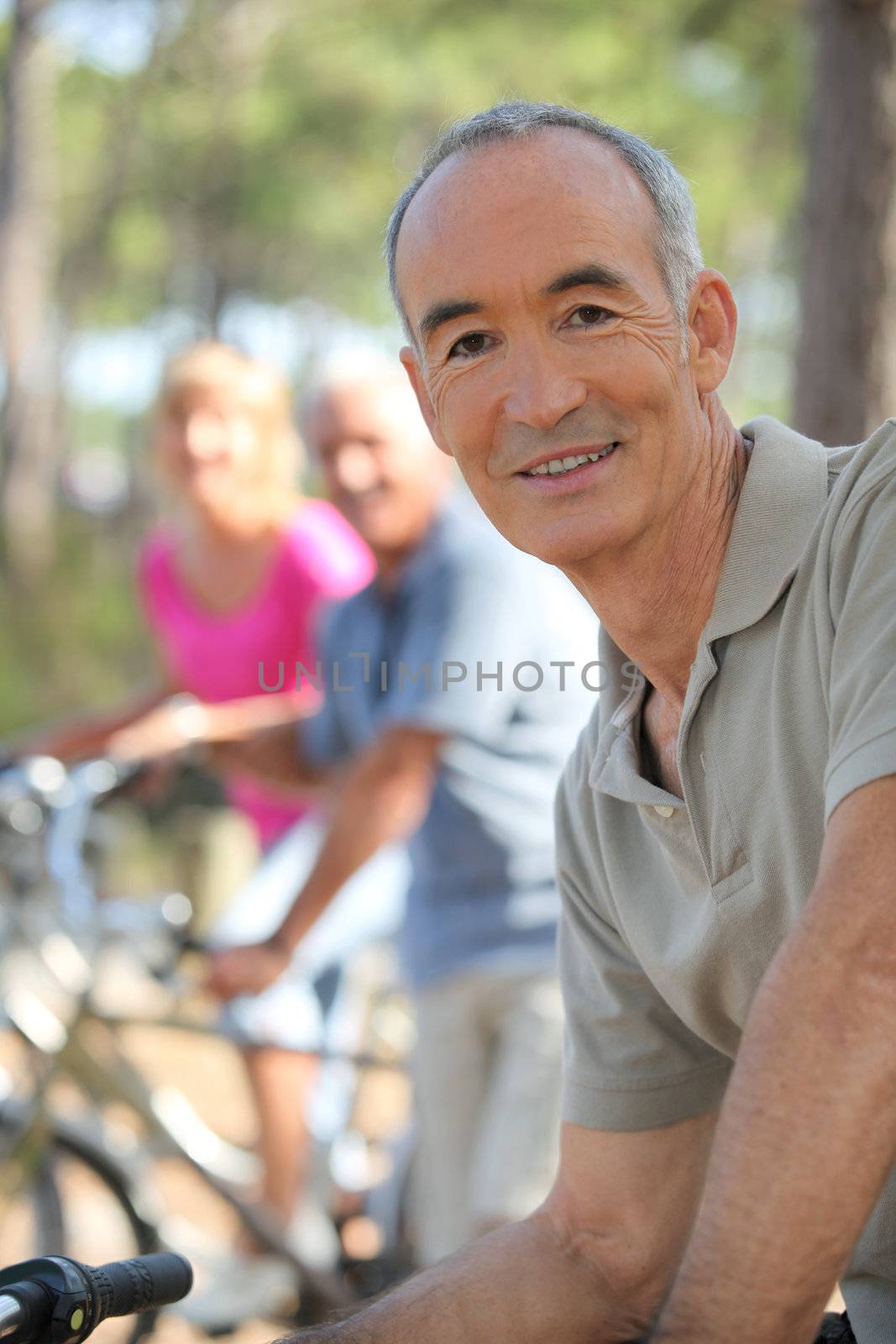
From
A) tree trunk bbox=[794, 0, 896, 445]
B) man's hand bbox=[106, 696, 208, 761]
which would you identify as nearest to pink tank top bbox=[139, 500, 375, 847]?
man's hand bbox=[106, 696, 208, 761]

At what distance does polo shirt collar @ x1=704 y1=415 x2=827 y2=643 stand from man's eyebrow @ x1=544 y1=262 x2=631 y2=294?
229 millimetres

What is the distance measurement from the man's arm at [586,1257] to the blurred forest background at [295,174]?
1203 mm

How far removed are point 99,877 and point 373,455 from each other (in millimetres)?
1443

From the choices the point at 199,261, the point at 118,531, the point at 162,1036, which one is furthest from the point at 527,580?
the point at 199,261

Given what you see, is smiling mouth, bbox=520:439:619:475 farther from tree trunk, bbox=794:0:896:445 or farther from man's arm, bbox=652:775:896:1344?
tree trunk, bbox=794:0:896:445

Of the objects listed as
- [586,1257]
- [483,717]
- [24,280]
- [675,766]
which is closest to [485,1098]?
[483,717]

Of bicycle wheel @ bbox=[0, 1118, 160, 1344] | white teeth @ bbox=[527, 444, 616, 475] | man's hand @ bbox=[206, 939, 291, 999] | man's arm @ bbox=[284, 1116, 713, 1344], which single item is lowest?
bicycle wheel @ bbox=[0, 1118, 160, 1344]

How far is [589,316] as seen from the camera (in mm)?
1488

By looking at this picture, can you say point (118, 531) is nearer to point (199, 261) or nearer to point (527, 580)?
point (199, 261)

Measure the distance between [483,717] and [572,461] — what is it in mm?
1516

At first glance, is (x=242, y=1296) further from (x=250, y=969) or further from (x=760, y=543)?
(x=760, y=543)

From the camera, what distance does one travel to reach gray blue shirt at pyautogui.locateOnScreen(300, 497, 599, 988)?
300cm

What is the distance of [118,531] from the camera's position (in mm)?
15148

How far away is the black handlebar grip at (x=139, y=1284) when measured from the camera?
1.36 m
